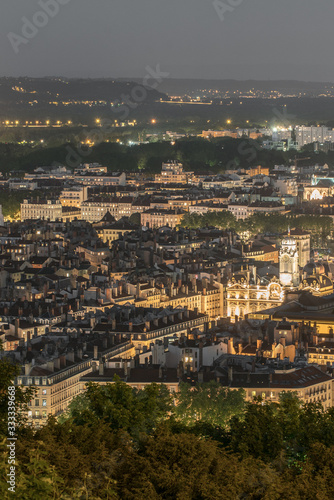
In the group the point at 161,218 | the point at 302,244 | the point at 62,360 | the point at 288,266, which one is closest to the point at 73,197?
the point at 161,218

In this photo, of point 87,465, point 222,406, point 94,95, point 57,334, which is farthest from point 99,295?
point 94,95

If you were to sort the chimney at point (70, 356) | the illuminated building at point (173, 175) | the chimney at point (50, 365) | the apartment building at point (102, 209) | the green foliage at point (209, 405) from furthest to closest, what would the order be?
1. the illuminated building at point (173, 175)
2. the apartment building at point (102, 209)
3. the chimney at point (70, 356)
4. the chimney at point (50, 365)
5. the green foliage at point (209, 405)

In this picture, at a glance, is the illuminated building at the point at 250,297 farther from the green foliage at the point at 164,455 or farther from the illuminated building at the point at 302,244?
the green foliage at the point at 164,455

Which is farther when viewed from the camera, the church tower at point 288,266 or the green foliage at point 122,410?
the church tower at point 288,266

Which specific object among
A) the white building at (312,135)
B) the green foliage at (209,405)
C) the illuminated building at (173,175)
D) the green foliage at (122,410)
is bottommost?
the green foliage at (209,405)

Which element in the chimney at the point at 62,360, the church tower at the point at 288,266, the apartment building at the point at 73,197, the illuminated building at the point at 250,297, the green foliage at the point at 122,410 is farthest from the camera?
the apartment building at the point at 73,197

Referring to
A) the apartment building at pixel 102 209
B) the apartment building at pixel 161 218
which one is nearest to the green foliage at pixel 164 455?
the apartment building at pixel 161 218

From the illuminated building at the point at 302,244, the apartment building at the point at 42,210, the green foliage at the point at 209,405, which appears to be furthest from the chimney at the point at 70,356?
the apartment building at the point at 42,210

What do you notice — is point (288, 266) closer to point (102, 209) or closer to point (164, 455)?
point (164, 455)

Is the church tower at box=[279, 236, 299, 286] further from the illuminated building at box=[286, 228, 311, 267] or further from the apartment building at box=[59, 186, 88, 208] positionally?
the apartment building at box=[59, 186, 88, 208]

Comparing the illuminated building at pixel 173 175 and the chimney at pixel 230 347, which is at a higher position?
the illuminated building at pixel 173 175

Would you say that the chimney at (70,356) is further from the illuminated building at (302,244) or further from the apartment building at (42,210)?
the apartment building at (42,210)
